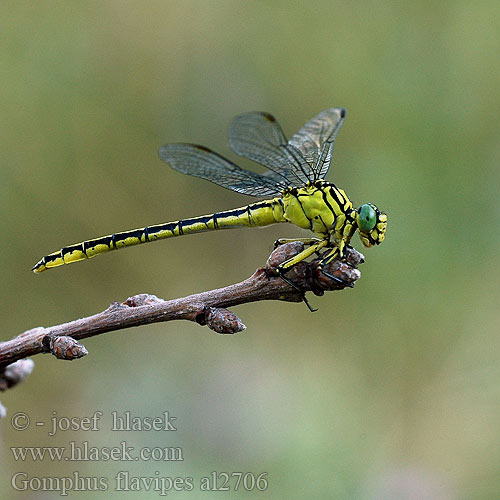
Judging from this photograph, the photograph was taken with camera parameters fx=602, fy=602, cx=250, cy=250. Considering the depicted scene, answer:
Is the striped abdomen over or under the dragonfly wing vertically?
under

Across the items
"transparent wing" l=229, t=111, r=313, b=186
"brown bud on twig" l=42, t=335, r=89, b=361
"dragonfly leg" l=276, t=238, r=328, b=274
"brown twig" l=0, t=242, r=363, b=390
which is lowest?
"brown bud on twig" l=42, t=335, r=89, b=361

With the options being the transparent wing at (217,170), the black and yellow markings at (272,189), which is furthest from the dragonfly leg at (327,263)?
the transparent wing at (217,170)

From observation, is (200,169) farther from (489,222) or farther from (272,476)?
(489,222)

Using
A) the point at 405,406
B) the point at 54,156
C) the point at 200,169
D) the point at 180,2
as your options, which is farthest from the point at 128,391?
the point at 180,2

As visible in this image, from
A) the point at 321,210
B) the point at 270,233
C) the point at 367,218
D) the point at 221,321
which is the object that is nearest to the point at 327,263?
the point at 221,321

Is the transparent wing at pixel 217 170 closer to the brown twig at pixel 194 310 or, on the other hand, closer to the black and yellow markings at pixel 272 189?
the black and yellow markings at pixel 272 189

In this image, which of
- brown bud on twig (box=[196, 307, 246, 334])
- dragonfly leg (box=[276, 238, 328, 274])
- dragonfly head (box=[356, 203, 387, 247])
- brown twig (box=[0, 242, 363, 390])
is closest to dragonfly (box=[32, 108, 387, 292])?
dragonfly head (box=[356, 203, 387, 247])

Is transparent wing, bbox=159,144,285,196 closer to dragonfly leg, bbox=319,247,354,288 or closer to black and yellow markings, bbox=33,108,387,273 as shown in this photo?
black and yellow markings, bbox=33,108,387,273
